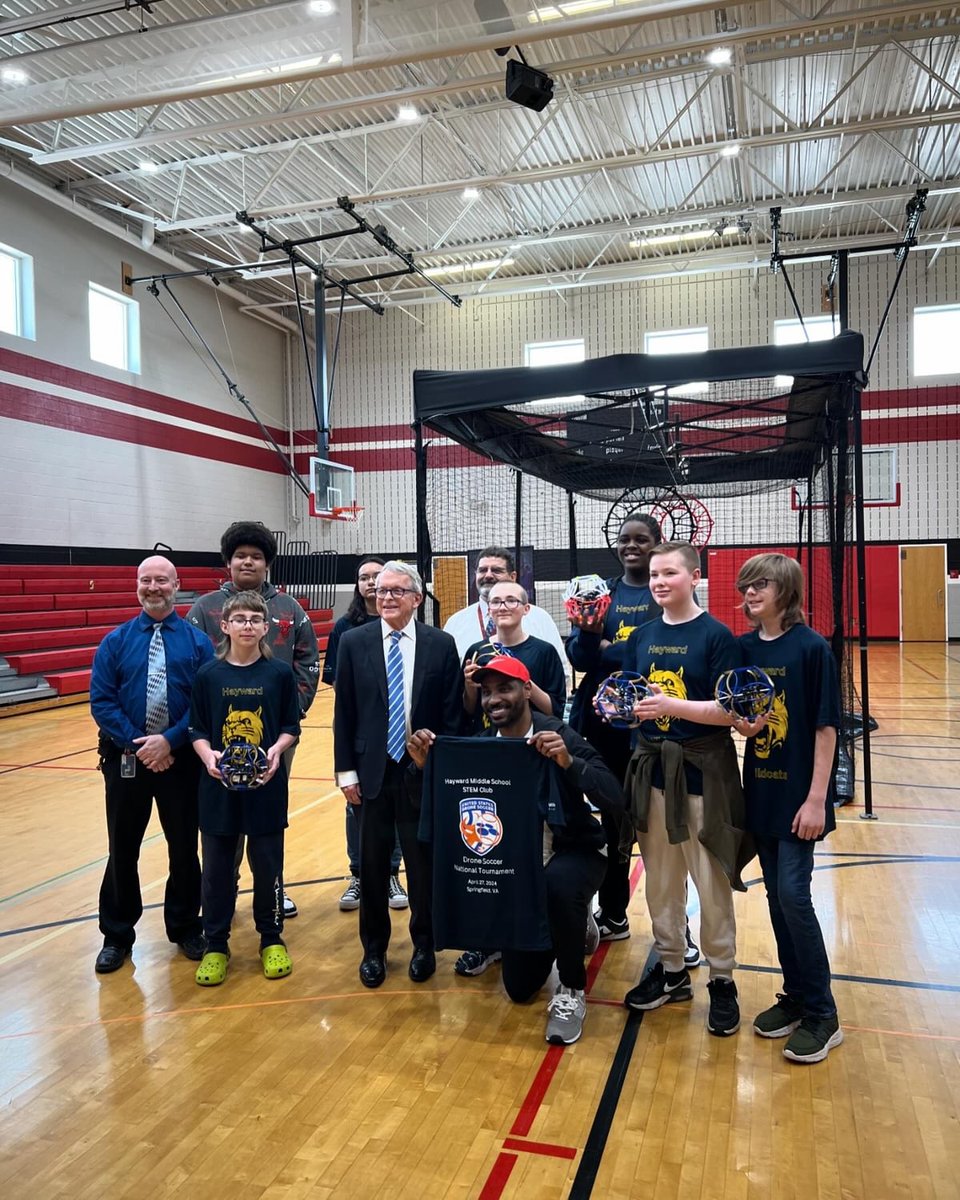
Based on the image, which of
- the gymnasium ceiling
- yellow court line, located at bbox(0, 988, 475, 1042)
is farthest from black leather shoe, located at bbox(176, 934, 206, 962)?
the gymnasium ceiling

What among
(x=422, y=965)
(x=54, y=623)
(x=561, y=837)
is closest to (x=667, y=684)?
(x=561, y=837)

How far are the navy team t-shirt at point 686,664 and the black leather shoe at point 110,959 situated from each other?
2.26 m

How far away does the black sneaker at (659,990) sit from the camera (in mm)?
2908

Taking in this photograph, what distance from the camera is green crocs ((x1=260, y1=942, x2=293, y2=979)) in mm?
3256

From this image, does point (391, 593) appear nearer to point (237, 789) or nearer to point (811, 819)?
point (237, 789)

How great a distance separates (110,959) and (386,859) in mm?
1197

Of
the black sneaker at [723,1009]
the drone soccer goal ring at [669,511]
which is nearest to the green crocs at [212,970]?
the black sneaker at [723,1009]

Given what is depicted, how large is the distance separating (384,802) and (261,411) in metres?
15.8

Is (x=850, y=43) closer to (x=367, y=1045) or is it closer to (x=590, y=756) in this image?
(x=590, y=756)

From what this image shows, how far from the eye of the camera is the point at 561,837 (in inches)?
118

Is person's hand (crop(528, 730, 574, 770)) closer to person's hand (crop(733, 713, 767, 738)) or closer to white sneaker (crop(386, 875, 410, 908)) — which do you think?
person's hand (crop(733, 713, 767, 738))

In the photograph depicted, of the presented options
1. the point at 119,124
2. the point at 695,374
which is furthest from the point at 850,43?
the point at 119,124

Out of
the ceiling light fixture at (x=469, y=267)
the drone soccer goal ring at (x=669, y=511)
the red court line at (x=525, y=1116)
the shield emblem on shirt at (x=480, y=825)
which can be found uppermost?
the ceiling light fixture at (x=469, y=267)

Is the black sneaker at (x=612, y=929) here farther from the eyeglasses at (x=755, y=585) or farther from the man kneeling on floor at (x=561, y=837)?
the eyeglasses at (x=755, y=585)
